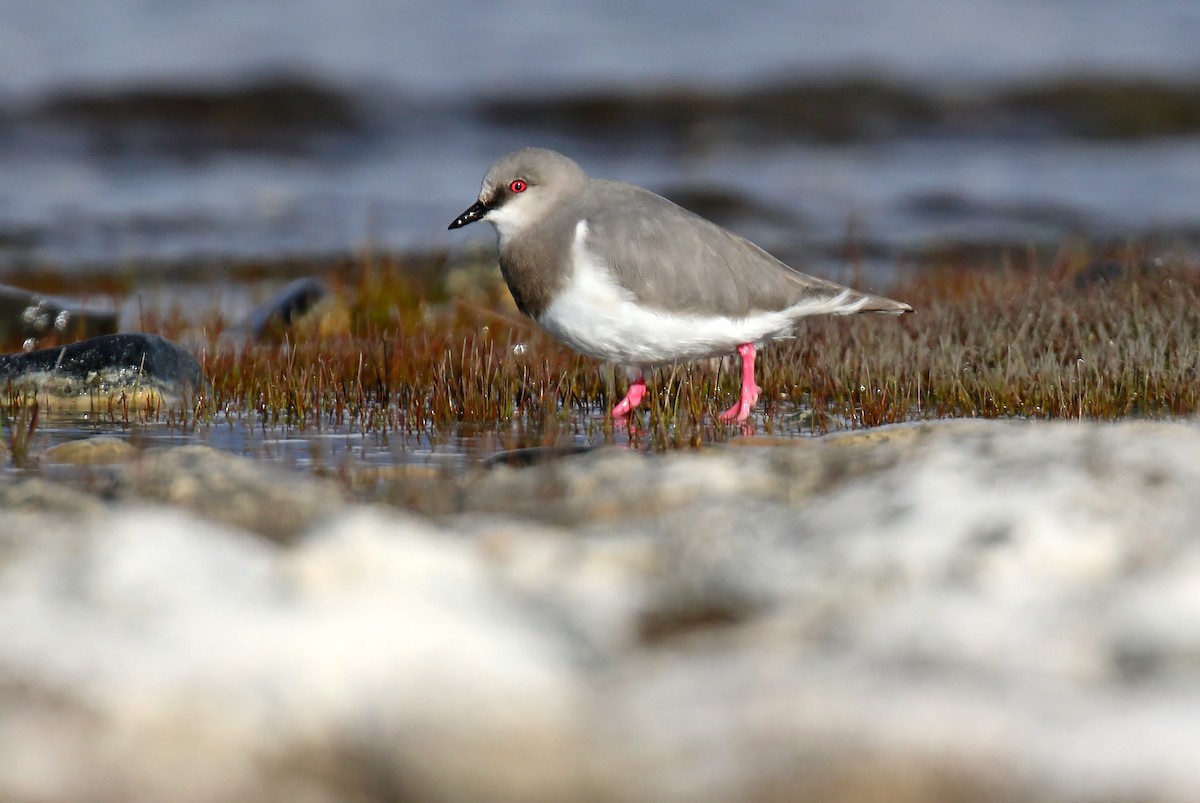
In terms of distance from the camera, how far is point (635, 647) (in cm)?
339

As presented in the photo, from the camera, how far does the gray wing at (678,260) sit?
704 centimetres

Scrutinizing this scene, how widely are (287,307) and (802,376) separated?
4744 mm

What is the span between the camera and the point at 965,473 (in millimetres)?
4309

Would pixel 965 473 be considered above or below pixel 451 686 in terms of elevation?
above

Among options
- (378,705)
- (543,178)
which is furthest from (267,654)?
(543,178)

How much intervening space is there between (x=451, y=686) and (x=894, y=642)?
1.01 m

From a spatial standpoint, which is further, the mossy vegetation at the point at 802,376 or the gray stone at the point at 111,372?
the gray stone at the point at 111,372

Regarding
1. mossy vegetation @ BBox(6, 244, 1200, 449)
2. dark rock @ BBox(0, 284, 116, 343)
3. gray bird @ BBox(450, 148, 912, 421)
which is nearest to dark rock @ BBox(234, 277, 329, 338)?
dark rock @ BBox(0, 284, 116, 343)

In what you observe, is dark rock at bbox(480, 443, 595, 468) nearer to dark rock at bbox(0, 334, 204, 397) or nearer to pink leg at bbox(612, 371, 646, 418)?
pink leg at bbox(612, 371, 646, 418)

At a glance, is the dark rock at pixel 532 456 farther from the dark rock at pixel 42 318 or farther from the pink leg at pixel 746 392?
the dark rock at pixel 42 318

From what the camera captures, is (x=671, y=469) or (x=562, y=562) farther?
(x=671, y=469)

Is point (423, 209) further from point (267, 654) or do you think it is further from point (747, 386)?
point (267, 654)

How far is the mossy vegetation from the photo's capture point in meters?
7.27

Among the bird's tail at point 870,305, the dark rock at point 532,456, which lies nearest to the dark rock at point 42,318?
the bird's tail at point 870,305
